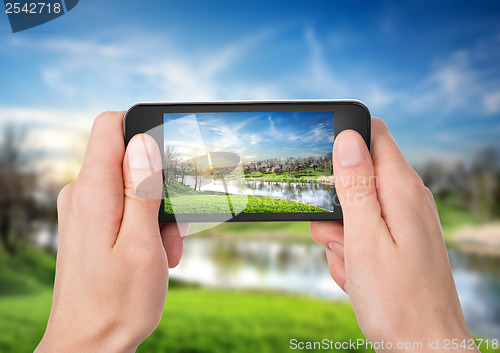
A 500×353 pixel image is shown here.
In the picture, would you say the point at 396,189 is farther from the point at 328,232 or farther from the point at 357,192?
the point at 328,232

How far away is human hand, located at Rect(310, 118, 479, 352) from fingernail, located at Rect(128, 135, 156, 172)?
16.6 inches

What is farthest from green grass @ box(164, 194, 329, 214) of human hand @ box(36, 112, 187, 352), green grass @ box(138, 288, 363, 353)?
green grass @ box(138, 288, 363, 353)

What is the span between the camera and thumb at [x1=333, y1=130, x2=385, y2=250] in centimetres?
78

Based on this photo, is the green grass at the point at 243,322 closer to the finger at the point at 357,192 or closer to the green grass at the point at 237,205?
the green grass at the point at 237,205

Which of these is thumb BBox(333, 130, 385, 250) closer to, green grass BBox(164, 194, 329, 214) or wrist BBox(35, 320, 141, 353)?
green grass BBox(164, 194, 329, 214)

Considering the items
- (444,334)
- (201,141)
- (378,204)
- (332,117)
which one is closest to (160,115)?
(201,141)

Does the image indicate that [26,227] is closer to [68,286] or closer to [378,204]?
[68,286]

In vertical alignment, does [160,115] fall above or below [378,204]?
above

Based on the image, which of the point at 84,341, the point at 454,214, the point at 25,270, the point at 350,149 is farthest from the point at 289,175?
the point at 25,270

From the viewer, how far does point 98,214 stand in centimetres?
76

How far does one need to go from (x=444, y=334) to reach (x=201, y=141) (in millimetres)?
688

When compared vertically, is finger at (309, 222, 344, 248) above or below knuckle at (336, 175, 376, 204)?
below

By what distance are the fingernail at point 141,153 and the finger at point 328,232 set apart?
18.9 inches

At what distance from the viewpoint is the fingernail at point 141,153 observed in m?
0.82
